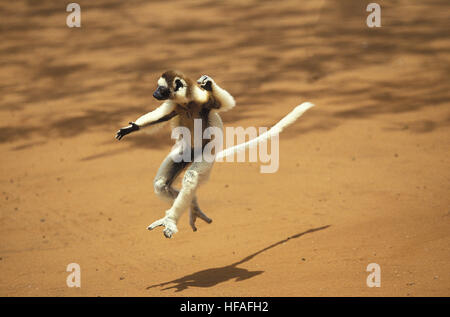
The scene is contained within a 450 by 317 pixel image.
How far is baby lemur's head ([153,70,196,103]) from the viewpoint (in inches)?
208

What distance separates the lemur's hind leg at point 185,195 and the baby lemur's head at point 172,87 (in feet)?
2.12

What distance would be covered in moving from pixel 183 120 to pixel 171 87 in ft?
1.32

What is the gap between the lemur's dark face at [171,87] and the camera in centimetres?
528

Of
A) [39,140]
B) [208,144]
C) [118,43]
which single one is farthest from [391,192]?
[118,43]

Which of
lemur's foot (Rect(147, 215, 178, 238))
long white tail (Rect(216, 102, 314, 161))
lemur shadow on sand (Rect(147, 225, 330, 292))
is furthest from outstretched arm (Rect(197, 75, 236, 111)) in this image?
lemur shadow on sand (Rect(147, 225, 330, 292))

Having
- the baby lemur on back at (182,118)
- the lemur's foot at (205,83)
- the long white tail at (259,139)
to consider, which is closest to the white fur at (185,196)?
the baby lemur on back at (182,118)

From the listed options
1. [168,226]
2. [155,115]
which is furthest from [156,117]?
[168,226]

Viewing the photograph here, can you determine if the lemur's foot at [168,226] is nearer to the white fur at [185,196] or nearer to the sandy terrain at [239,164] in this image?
the white fur at [185,196]

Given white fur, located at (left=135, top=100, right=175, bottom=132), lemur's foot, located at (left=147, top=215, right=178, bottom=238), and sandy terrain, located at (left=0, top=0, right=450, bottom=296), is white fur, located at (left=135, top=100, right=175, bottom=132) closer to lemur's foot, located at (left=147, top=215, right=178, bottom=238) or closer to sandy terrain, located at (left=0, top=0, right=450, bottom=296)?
lemur's foot, located at (left=147, top=215, right=178, bottom=238)

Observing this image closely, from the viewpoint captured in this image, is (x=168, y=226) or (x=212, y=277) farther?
(x=212, y=277)

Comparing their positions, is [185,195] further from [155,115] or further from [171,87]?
[171,87]

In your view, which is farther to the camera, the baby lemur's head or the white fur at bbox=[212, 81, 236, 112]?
the white fur at bbox=[212, 81, 236, 112]

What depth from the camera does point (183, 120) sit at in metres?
5.61

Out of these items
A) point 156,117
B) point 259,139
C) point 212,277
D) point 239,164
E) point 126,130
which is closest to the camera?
point 126,130
